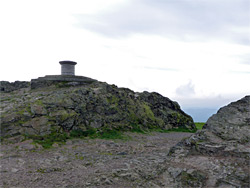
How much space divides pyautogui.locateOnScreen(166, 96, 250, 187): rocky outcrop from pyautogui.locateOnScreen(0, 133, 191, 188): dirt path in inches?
68.3

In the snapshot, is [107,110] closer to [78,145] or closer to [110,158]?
[78,145]

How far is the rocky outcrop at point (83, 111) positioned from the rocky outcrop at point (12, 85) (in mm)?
5824

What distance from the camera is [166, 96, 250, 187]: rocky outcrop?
31.0 feet

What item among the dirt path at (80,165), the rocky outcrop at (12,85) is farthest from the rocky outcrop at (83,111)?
the rocky outcrop at (12,85)

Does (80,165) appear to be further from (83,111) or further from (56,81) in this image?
(56,81)

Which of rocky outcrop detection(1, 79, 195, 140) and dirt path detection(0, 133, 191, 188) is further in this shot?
rocky outcrop detection(1, 79, 195, 140)

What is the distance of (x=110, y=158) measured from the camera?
14.1 m

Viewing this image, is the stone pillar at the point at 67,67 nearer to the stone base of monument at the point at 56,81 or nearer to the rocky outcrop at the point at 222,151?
the stone base of monument at the point at 56,81

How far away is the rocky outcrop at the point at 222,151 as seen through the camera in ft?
31.0

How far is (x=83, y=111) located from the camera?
22.2 m

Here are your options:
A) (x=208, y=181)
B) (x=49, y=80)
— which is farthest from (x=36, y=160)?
(x=49, y=80)

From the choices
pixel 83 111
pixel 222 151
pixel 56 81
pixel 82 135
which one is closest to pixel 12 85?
pixel 56 81

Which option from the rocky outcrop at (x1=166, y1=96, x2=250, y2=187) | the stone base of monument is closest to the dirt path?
the rocky outcrop at (x1=166, y1=96, x2=250, y2=187)

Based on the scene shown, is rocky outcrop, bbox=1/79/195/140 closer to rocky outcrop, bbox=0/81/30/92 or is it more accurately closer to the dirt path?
the dirt path
